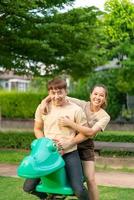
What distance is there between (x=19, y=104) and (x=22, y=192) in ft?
69.7

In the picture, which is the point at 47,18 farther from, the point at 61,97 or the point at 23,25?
the point at 61,97

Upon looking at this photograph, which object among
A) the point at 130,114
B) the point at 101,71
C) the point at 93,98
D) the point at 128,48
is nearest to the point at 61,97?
Answer: the point at 93,98

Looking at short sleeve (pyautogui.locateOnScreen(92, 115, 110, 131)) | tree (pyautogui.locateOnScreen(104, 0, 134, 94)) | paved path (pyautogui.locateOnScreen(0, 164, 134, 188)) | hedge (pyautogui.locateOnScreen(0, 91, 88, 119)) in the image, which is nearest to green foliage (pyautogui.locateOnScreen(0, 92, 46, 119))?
hedge (pyautogui.locateOnScreen(0, 91, 88, 119))

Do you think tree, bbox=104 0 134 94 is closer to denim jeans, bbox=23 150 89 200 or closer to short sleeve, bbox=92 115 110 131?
short sleeve, bbox=92 115 110 131

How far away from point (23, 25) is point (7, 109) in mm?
14904

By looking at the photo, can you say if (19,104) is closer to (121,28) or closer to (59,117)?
(121,28)

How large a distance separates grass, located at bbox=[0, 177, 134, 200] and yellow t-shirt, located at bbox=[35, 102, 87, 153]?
8.68 ft

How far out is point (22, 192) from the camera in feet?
26.6

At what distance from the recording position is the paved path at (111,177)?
9.07 meters

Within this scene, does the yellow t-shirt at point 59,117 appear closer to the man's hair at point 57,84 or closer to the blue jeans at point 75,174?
the blue jeans at point 75,174

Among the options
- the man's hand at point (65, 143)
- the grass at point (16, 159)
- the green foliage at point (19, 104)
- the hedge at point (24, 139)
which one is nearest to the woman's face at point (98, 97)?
the man's hand at point (65, 143)

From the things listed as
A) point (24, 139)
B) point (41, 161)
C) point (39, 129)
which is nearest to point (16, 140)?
point (24, 139)

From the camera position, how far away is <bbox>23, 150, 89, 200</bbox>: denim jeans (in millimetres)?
5055

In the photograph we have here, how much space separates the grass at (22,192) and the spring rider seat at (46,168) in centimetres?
263
